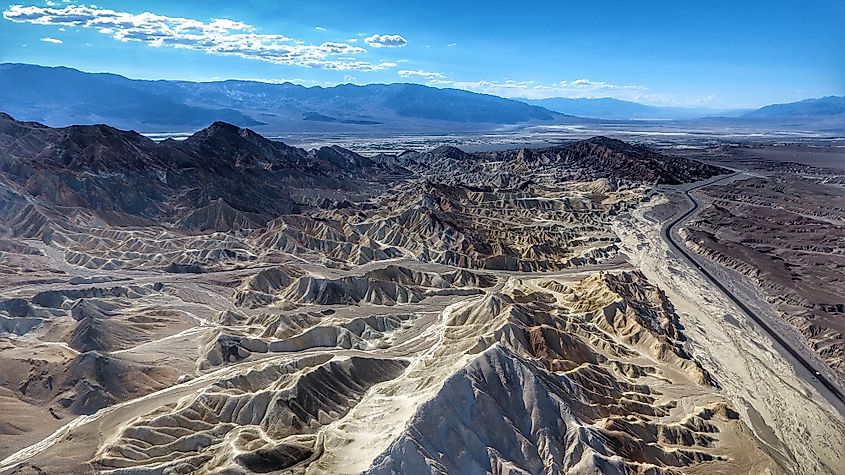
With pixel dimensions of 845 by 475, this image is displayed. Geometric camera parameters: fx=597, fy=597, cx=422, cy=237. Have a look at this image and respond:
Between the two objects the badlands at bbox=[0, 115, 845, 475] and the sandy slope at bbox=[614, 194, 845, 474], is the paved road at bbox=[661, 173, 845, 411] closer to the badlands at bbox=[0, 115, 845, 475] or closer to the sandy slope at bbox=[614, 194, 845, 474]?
the sandy slope at bbox=[614, 194, 845, 474]

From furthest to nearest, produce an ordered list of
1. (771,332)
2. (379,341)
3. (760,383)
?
1. (771,332)
2. (379,341)
3. (760,383)

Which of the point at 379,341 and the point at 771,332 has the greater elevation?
the point at 771,332

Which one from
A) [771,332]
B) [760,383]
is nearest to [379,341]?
[760,383]

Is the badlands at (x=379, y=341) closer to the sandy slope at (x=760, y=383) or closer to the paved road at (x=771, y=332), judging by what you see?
the sandy slope at (x=760, y=383)

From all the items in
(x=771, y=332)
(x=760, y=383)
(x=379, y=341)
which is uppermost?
(x=771, y=332)

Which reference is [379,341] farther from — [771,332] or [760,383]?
[771,332]

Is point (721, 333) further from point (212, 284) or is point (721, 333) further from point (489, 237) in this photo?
point (212, 284)

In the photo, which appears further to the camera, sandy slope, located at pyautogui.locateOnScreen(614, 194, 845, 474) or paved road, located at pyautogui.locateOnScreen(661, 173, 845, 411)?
paved road, located at pyautogui.locateOnScreen(661, 173, 845, 411)

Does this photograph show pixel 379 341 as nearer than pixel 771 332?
Yes

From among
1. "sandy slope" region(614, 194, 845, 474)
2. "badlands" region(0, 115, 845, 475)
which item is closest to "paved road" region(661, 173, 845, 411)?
"sandy slope" region(614, 194, 845, 474)
